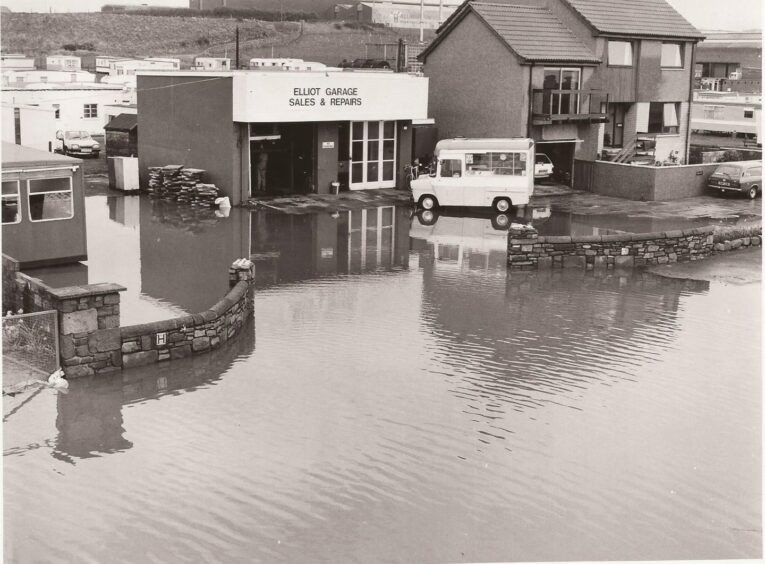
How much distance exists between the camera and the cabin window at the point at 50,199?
21.9 meters

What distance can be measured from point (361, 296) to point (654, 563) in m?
12.1

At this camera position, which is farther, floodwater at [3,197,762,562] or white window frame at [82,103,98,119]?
white window frame at [82,103,98,119]

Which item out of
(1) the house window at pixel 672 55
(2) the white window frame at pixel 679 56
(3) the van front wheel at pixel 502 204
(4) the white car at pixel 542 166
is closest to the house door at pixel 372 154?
(4) the white car at pixel 542 166

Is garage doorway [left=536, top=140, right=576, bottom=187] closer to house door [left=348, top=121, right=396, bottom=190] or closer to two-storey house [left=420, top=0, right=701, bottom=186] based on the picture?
two-storey house [left=420, top=0, right=701, bottom=186]

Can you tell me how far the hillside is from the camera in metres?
85.8

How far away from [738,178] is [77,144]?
27.7m

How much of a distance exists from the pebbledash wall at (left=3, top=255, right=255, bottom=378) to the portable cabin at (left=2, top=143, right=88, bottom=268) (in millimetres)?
4309

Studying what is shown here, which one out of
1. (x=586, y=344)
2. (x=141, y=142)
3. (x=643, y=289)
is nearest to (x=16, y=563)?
(x=586, y=344)

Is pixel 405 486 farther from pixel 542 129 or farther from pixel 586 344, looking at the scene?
pixel 542 129

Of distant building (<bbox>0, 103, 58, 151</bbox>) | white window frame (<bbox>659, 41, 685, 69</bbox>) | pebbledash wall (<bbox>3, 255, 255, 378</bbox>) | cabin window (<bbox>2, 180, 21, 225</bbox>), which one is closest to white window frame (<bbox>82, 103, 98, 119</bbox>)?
distant building (<bbox>0, 103, 58, 151</bbox>)

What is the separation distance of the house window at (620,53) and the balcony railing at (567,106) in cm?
146

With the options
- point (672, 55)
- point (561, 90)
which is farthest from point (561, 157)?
point (672, 55)

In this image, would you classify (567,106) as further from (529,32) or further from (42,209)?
(42,209)

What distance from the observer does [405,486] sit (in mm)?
11328
